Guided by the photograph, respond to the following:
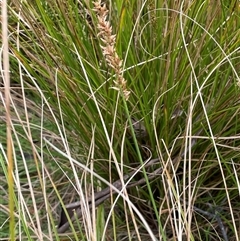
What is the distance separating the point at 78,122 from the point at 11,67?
0.24 metres

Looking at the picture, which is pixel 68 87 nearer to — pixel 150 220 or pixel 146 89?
pixel 146 89

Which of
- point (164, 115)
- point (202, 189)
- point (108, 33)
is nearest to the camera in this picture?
point (108, 33)

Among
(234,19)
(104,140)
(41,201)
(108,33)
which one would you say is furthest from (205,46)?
A: (41,201)

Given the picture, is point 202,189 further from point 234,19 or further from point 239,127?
point 234,19

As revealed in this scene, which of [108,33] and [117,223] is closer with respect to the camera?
[108,33]

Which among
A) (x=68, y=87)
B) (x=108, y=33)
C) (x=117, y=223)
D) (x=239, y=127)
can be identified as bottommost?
(x=117, y=223)

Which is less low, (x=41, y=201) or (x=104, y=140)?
(x=104, y=140)

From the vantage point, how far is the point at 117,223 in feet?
3.10

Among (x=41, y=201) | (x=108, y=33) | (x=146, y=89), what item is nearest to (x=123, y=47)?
(x=146, y=89)

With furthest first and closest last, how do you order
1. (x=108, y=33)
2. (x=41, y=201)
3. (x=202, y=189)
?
1. (x=41, y=201)
2. (x=202, y=189)
3. (x=108, y=33)

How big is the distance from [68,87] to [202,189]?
1.13ft

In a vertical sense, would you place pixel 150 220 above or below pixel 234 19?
below

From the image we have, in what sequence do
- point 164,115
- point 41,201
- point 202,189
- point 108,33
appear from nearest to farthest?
1. point 108,33
2. point 164,115
3. point 202,189
4. point 41,201

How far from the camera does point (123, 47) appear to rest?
0.84 meters
